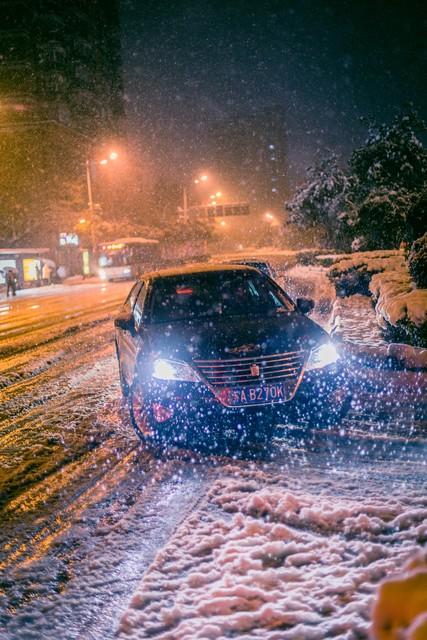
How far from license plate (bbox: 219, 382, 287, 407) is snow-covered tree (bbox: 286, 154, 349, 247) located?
38197mm

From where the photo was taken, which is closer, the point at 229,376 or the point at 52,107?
the point at 229,376

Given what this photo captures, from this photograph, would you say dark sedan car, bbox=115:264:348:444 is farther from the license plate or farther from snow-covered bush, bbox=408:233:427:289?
snow-covered bush, bbox=408:233:427:289

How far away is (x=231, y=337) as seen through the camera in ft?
15.5

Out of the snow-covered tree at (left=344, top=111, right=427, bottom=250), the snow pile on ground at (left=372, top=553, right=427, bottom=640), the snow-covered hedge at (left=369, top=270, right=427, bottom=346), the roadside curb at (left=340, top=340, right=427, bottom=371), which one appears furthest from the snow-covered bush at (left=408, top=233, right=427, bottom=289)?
the snow-covered tree at (left=344, top=111, right=427, bottom=250)

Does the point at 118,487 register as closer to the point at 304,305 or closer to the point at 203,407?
the point at 203,407

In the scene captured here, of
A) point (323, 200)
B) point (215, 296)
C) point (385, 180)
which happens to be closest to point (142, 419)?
point (215, 296)

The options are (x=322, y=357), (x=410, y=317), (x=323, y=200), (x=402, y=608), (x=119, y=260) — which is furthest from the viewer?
(x=323, y=200)

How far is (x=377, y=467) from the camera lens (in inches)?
157

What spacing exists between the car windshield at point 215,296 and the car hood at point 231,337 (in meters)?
0.27

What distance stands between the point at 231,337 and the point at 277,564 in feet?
7.56

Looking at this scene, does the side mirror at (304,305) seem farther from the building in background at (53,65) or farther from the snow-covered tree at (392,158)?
the building in background at (53,65)

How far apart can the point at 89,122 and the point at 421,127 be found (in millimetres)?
64906

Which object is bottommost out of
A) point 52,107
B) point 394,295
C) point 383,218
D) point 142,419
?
point 142,419

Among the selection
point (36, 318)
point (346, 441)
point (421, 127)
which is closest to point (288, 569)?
point (346, 441)
